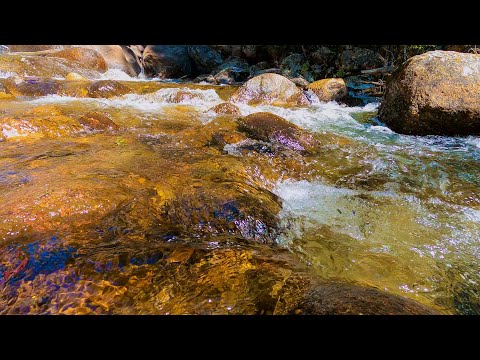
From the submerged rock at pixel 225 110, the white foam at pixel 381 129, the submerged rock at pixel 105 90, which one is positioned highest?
the submerged rock at pixel 105 90

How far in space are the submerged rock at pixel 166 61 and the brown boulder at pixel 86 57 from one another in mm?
2981

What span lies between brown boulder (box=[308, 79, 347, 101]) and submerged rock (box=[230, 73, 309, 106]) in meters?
0.72

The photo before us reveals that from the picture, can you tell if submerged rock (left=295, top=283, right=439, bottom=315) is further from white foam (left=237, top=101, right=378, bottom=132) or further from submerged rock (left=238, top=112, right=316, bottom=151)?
white foam (left=237, top=101, right=378, bottom=132)

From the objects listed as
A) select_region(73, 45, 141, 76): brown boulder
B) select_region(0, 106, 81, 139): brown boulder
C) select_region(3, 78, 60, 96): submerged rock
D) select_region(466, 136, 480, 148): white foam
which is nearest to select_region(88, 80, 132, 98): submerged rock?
select_region(3, 78, 60, 96): submerged rock

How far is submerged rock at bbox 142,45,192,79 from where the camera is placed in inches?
726

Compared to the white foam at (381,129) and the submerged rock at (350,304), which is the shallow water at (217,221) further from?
the white foam at (381,129)

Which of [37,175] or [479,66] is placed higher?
[479,66]

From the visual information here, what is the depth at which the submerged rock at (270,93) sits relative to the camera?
33.3ft

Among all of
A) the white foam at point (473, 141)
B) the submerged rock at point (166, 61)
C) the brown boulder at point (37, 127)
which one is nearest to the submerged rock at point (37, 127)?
the brown boulder at point (37, 127)

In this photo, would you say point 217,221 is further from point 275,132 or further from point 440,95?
point 440,95
